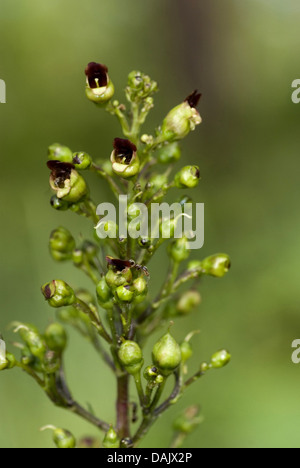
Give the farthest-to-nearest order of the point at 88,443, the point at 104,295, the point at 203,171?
the point at 203,171 < the point at 88,443 < the point at 104,295

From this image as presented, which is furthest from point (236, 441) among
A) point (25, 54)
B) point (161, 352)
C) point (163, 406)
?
point (25, 54)

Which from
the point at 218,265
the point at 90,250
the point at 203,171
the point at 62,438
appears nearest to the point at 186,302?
the point at 218,265

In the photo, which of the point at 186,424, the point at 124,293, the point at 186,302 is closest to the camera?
the point at 124,293

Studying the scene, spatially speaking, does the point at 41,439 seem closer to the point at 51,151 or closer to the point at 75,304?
the point at 75,304

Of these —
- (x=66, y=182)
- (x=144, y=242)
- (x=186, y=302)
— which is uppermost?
(x=66, y=182)

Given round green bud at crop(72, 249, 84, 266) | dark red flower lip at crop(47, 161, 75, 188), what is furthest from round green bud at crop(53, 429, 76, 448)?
dark red flower lip at crop(47, 161, 75, 188)

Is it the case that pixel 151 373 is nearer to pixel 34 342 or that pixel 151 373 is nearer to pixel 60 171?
pixel 34 342

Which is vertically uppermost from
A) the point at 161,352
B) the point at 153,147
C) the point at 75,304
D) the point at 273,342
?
the point at 153,147
